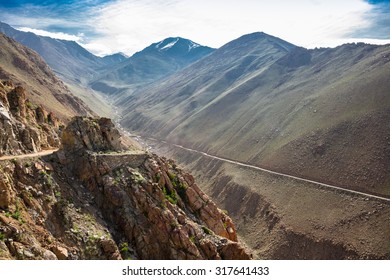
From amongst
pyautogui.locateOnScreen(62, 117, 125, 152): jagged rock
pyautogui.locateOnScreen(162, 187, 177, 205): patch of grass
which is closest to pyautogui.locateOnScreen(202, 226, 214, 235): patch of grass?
pyautogui.locateOnScreen(162, 187, 177, 205): patch of grass

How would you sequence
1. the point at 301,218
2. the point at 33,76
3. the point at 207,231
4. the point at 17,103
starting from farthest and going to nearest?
the point at 33,76, the point at 301,218, the point at 17,103, the point at 207,231

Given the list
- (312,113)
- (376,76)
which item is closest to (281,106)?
(312,113)

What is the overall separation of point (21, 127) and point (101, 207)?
1054cm

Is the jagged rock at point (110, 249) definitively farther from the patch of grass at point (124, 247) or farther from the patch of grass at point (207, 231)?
the patch of grass at point (207, 231)

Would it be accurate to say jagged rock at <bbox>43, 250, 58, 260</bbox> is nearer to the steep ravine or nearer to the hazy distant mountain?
the steep ravine

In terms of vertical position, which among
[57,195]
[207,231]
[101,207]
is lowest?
[207,231]

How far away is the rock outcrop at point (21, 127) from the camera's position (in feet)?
90.6

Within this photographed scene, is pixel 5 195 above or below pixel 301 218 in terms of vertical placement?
above

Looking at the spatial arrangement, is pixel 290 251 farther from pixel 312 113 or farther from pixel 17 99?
pixel 312 113

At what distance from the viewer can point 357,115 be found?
7881cm

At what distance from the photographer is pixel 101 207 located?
86.2 feet

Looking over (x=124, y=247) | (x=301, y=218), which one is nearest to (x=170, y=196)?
(x=124, y=247)

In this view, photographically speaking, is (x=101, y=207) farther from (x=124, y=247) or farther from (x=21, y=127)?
(x=21, y=127)

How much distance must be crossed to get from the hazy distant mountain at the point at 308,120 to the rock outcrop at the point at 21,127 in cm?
4870
